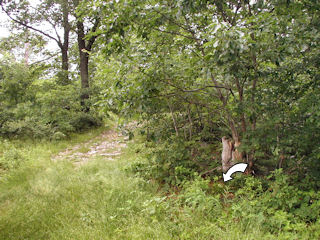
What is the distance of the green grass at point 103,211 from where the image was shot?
106 inches

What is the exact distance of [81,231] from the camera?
→ 2852mm

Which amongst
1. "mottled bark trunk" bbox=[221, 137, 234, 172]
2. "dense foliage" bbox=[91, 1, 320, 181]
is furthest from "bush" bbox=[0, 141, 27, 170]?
"mottled bark trunk" bbox=[221, 137, 234, 172]

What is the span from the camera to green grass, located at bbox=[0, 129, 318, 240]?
2.70 m

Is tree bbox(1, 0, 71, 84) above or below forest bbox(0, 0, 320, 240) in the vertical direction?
above

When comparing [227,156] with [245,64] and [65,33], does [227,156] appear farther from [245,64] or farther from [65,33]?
[65,33]

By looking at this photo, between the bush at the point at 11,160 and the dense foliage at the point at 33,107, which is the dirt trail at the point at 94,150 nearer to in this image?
the bush at the point at 11,160

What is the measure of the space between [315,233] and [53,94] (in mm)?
8756

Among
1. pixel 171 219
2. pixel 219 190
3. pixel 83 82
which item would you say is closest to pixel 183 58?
pixel 219 190

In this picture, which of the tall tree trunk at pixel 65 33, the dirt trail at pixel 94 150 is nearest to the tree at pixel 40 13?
the tall tree trunk at pixel 65 33

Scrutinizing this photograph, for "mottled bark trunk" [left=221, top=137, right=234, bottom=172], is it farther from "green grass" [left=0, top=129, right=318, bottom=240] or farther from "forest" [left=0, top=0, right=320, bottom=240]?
"green grass" [left=0, top=129, right=318, bottom=240]

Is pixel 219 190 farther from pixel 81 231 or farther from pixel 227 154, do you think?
pixel 81 231

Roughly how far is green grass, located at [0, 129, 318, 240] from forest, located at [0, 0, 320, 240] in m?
0.02

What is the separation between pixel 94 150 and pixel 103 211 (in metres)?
4.66

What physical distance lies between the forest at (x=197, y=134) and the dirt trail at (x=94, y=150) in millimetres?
A: 1277
